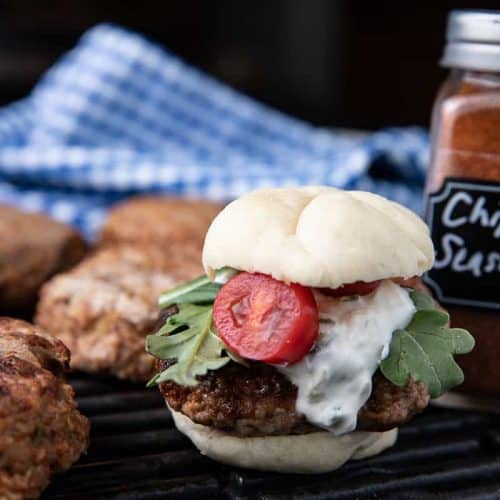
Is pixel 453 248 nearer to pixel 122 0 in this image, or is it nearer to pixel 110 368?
pixel 110 368

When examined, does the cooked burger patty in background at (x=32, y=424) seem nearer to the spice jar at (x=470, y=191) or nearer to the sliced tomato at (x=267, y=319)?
the sliced tomato at (x=267, y=319)

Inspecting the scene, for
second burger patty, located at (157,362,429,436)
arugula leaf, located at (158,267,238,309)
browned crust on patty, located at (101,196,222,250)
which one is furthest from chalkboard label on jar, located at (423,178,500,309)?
browned crust on patty, located at (101,196,222,250)

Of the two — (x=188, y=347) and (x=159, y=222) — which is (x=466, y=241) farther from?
(x=159, y=222)

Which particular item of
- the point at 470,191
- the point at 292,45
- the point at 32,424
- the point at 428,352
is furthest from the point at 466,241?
the point at 292,45

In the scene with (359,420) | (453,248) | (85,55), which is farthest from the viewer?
(85,55)

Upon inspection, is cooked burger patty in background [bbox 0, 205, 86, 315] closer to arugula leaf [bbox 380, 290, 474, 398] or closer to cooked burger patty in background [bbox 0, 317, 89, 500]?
cooked burger patty in background [bbox 0, 317, 89, 500]

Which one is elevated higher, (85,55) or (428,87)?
(85,55)

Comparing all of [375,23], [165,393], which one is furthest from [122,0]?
[165,393]
